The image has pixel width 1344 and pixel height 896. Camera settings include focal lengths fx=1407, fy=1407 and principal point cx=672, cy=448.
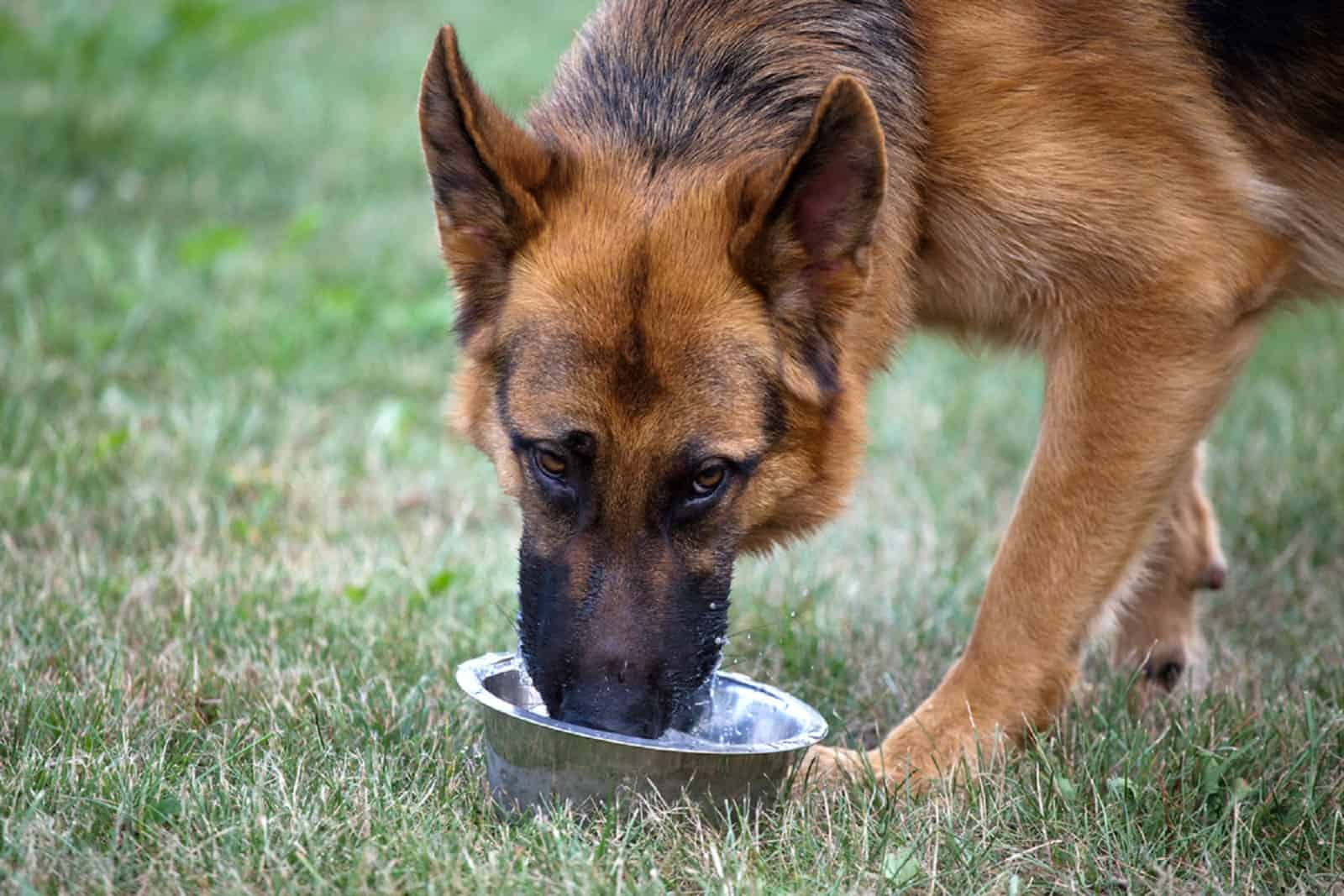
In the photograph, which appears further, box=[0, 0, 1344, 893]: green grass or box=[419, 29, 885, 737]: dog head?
box=[419, 29, 885, 737]: dog head

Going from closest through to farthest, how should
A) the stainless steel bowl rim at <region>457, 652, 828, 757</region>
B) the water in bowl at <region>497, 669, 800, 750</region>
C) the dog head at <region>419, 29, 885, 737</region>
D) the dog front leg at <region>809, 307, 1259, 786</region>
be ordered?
the stainless steel bowl rim at <region>457, 652, 828, 757</region>, the dog head at <region>419, 29, 885, 737</region>, the water in bowl at <region>497, 669, 800, 750</region>, the dog front leg at <region>809, 307, 1259, 786</region>

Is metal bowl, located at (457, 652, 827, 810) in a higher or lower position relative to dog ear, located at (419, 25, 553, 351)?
lower

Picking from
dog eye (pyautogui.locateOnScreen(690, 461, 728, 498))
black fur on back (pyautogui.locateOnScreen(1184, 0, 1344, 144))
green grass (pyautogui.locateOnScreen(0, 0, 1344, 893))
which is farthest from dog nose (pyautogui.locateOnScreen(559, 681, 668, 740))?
black fur on back (pyautogui.locateOnScreen(1184, 0, 1344, 144))

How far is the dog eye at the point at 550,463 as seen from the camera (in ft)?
9.67

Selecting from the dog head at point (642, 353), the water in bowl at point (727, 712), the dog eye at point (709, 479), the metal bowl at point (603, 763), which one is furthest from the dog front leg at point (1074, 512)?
the dog eye at point (709, 479)

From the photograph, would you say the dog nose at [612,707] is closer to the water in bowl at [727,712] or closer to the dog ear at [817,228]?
the water in bowl at [727,712]

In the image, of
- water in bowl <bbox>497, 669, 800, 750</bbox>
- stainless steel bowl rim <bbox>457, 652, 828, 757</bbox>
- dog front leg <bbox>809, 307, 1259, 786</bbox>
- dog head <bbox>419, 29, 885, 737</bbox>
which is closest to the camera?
stainless steel bowl rim <bbox>457, 652, 828, 757</bbox>

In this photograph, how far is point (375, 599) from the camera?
4.05 m

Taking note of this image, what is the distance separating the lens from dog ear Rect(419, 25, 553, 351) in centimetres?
291

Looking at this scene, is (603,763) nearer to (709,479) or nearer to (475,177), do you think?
(709,479)

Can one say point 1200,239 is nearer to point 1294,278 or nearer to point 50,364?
point 1294,278

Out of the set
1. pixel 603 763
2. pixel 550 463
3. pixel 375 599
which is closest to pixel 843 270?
pixel 550 463

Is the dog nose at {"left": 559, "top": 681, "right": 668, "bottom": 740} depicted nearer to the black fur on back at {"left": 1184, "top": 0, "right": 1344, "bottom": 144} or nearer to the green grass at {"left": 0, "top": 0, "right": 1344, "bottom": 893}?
the green grass at {"left": 0, "top": 0, "right": 1344, "bottom": 893}

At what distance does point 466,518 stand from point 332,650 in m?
1.40
